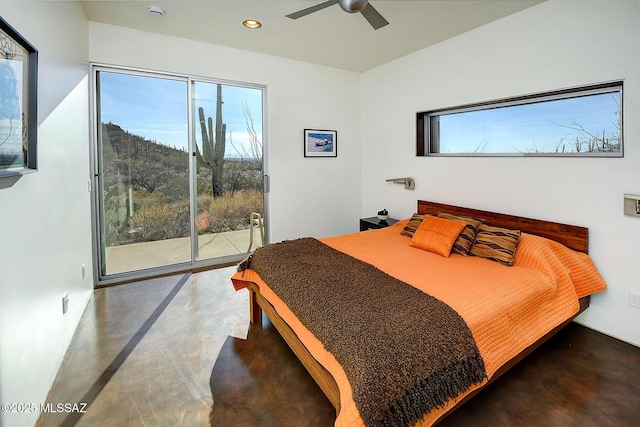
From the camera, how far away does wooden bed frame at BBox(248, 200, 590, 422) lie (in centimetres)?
160

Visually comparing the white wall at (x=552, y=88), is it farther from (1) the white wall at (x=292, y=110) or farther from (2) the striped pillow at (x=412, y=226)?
(1) the white wall at (x=292, y=110)

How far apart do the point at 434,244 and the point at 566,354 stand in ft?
3.77

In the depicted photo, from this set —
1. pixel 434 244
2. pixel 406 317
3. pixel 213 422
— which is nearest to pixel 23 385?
pixel 213 422

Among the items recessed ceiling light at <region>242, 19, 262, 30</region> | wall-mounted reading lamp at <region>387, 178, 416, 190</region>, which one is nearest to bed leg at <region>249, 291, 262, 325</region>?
wall-mounted reading lamp at <region>387, 178, 416, 190</region>

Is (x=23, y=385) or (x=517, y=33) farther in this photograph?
(x=517, y=33)

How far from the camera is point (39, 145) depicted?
1.86 meters

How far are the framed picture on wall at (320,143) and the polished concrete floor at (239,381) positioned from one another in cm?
252

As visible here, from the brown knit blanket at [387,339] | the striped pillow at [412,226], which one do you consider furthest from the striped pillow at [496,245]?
the brown knit blanket at [387,339]

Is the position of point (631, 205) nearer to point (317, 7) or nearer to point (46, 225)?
point (317, 7)

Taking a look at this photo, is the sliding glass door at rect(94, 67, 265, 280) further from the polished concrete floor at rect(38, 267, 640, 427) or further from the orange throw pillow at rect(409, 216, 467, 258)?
the orange throw pillow at rect(409, 216, 467, 258)

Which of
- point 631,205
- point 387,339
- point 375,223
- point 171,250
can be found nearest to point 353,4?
point 387,339

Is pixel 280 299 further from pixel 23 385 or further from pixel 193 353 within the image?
pixel 23 385

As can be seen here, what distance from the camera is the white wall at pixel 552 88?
2305 millimetres

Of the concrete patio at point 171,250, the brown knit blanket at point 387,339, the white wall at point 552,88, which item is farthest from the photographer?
the concrete patio at point 171,250
